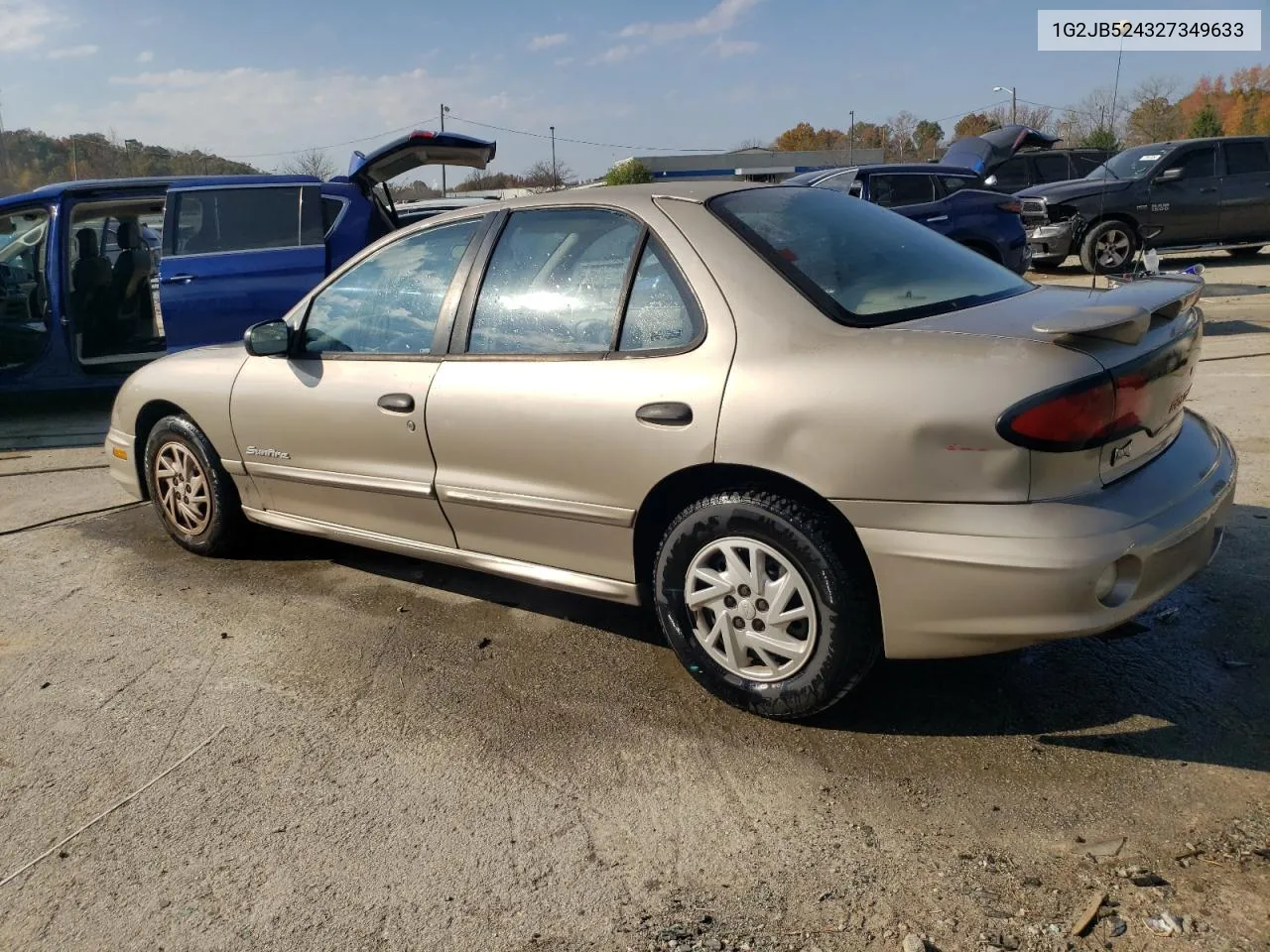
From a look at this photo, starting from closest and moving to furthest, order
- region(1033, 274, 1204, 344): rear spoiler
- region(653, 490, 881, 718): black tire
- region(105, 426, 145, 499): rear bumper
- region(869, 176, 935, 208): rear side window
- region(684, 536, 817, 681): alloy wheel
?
region(1033, 274, 1204, 344): rear spoiler → region(653, 490, 881, 718): black tire → region(684, 536, 817, 681): alloy wheel → region(105, 426, 145, 499): rear bumper → region(869, 176, 935, 208): rear side window

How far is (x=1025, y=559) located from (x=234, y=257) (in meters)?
6.71

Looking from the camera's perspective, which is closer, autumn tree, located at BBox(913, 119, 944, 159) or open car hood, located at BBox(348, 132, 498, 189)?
open car hood, located at BBox(348, 132, 498, 189)

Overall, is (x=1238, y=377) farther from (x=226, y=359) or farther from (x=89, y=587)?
(x=89, y=587)

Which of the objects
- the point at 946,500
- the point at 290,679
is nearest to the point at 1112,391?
the point at 946,500

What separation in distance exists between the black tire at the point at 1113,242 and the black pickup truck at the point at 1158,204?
13mm

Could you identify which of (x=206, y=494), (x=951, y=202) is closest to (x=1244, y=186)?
(x=951, y=202)

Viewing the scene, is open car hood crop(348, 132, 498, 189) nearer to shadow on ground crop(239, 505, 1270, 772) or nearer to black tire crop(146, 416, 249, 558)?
black tire crop(146, 416, 249, 558)

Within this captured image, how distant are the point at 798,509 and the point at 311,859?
1555mm

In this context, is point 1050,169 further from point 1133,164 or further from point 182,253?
point 182,253

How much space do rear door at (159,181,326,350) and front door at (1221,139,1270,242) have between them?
1269 centimetres

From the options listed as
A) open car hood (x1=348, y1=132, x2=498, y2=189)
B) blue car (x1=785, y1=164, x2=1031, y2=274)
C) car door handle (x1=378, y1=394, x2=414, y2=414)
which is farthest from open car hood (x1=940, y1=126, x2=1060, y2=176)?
car door handle (x1=378, y1=394, x2=414, y2=414)

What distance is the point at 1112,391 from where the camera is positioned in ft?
8.38

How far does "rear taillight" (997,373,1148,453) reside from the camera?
8.06 feet

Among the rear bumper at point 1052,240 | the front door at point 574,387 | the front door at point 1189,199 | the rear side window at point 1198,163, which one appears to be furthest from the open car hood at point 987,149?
the front door at point 574,387
